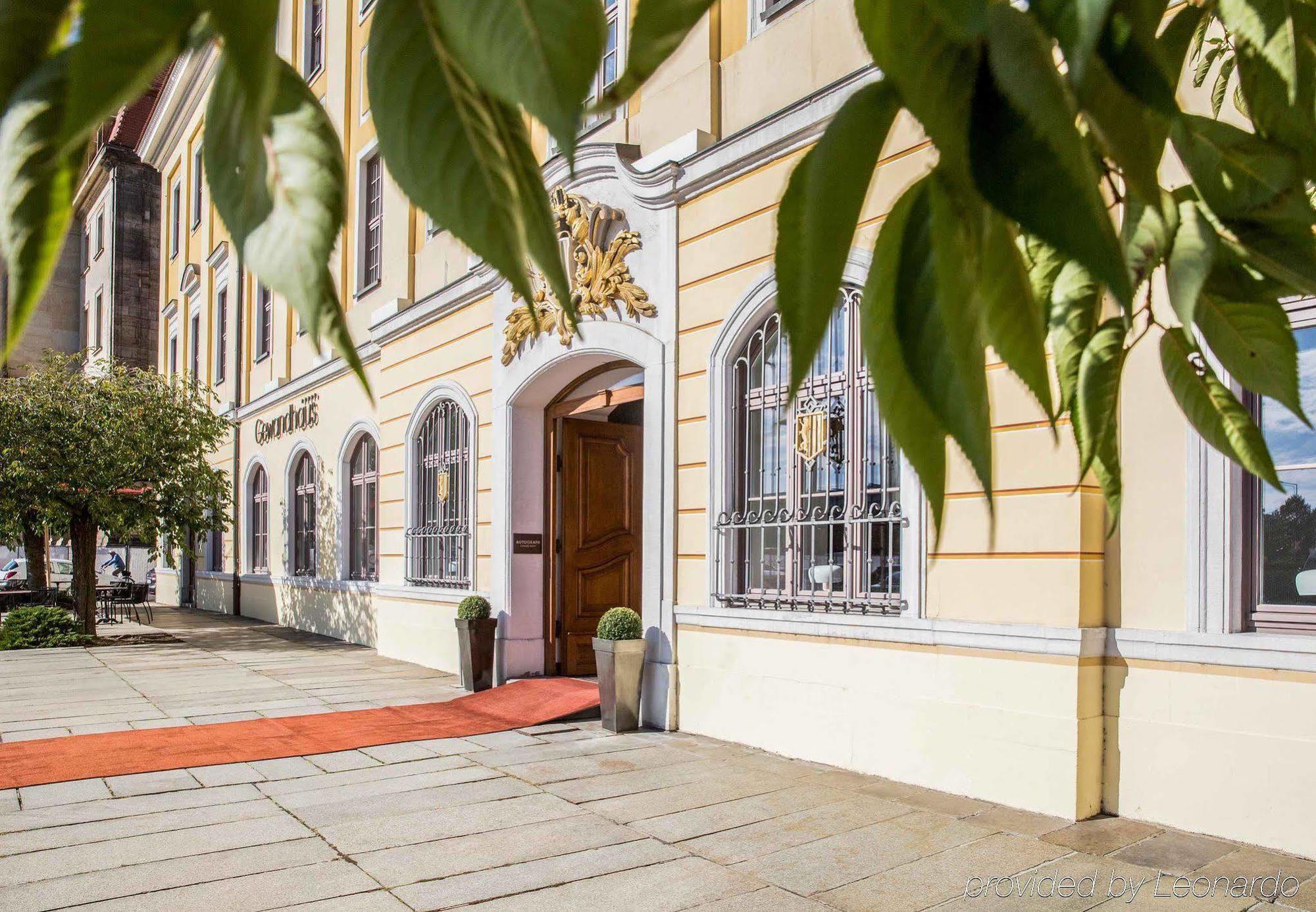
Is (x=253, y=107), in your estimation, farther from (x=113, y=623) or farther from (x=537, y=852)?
(x=113, y=623)

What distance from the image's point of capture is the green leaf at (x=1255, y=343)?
2.88 feet

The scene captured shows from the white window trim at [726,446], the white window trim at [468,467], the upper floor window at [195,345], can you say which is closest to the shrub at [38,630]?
the white window trim at [468,467]

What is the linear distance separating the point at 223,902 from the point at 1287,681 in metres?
4.40

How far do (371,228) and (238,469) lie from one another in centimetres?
807

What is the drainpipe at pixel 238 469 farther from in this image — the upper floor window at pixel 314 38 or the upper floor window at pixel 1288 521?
the upper floor window at pixel 1288 521

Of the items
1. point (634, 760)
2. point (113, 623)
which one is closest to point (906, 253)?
point (634, 760)

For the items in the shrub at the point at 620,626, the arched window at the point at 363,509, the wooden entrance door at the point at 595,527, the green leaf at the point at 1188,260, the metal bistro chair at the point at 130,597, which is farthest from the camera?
the metal bistro chair at the point at 130,597

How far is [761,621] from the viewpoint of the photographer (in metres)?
7.09

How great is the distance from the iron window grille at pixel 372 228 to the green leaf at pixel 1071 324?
13327 mm

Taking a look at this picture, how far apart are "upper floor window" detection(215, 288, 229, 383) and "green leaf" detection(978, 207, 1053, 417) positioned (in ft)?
71.9

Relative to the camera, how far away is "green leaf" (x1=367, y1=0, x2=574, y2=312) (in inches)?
16.6

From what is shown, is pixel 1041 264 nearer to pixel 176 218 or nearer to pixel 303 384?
pixel 303 384

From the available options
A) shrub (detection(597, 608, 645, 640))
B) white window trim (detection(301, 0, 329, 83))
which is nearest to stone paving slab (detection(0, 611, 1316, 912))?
shrub (detection(597, 608, 645, 640))

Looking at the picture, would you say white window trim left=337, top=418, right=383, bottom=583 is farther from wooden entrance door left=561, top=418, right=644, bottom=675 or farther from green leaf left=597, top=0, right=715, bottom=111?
green leaf left=597, top=0, right=715, bottom=111
